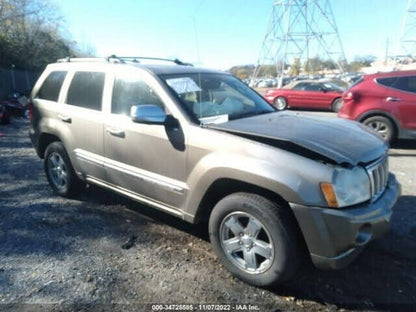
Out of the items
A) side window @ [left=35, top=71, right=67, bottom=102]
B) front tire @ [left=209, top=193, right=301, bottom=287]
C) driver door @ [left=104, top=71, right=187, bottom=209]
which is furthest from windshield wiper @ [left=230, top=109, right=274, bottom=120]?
side window @ [left=35, top=71, right=67, bottom=102]

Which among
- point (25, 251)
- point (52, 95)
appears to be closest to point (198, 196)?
point (25, 251)

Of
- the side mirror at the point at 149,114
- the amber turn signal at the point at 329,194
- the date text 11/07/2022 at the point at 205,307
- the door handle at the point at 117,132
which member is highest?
the side mirror at the point at 149,114

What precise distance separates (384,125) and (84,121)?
252 inches

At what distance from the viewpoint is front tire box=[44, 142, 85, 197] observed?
483cm

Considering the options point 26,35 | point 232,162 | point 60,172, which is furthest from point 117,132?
point 26,35

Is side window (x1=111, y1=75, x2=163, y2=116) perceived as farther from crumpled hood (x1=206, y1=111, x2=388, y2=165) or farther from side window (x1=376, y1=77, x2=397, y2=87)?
side window (x1=376, y1=77, x2=397, y2=87)

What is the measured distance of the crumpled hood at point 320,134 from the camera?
9.24ft

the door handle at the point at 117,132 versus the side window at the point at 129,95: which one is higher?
the side window at the point at 129,95

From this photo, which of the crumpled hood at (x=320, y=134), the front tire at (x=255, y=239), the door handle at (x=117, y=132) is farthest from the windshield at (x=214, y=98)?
the front tire at (x=255, y=239)

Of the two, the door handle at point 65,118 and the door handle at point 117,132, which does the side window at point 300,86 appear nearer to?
the door handle at point 65,118

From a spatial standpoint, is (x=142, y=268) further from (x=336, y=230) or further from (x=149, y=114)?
(x=336, y=230)

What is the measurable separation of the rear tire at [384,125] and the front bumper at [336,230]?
574 cm

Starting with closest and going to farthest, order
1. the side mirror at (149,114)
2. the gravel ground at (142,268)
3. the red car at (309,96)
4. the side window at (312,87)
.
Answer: the gravel ground at (142,268) < the side mirror at (149,114) < the red car at (309,96) < the side window at (312,87)

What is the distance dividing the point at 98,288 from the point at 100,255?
1.84 feet
